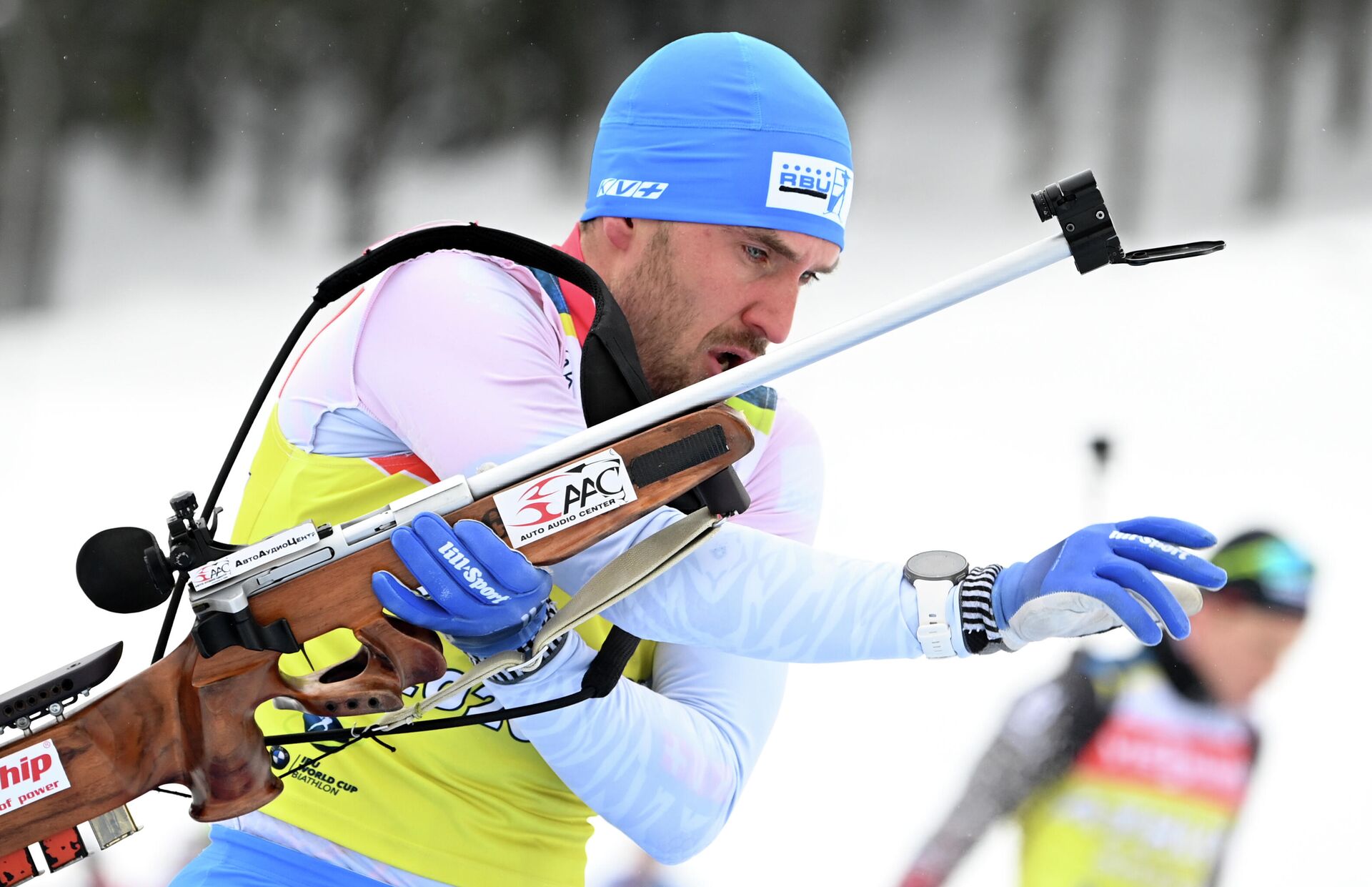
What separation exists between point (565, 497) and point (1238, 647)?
7.65 feet

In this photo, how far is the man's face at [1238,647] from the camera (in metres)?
3.11

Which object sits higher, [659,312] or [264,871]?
[659,312]

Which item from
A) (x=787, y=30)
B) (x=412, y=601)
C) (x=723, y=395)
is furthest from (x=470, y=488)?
(x=787, y=30)

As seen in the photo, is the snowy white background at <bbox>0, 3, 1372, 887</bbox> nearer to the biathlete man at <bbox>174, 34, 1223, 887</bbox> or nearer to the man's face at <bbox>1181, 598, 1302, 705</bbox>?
the man's face at <bbox>1181, 598, 1302, 705</bbox>

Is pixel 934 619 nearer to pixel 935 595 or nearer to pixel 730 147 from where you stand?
pixel 935 595

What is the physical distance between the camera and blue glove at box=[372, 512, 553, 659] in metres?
1.29

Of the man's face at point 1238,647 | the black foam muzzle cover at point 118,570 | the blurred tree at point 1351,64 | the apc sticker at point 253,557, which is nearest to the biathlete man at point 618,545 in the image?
the apc sticker at point 253,557

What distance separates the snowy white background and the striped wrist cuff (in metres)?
1.87

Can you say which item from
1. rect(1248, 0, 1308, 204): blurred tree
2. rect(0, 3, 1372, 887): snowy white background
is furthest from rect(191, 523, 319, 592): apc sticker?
rect(1248, 0, 1308, 204): blurred tree

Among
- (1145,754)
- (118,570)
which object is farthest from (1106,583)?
(1145,754)

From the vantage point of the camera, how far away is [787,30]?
4359 mm

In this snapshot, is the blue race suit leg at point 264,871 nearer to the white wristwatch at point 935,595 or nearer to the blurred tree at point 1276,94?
the white wristwatch at point 935,595

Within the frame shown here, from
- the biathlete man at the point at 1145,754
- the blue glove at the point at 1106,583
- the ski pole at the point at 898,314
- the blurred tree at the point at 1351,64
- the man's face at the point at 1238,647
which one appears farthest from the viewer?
the blurred tree at the point at 1351,64

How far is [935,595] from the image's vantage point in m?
1.30
